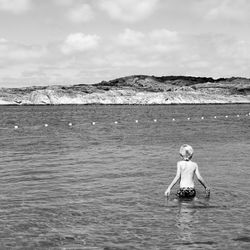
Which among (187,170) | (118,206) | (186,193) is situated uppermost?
(187,170)

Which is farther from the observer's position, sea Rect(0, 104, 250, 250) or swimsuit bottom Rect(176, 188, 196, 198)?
swimsuit bottom Rect(176, 188, 196, 198)

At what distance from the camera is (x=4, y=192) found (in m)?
18.6

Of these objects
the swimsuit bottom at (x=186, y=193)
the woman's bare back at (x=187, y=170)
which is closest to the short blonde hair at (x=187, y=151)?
the woman's bare back at (x=187, y=170)

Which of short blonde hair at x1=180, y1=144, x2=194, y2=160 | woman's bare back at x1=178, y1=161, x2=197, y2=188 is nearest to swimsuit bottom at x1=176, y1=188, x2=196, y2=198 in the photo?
woman's bare back at x1=178, y1=161, x2=197, y2=188

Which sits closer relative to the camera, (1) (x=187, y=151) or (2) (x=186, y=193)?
(1) (x=187, y=151)

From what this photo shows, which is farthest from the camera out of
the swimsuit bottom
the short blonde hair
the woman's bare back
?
the swimsuit bottom

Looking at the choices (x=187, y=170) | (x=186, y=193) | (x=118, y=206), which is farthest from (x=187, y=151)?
(x=118, y=206)

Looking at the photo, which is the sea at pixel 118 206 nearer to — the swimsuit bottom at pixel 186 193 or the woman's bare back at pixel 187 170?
the swimsuit bottom at pixel 186 193

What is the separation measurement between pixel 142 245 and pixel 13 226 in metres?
4.10

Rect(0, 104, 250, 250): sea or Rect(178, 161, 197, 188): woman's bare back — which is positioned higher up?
Rect(178, 161, 197, 188): woman's bare back

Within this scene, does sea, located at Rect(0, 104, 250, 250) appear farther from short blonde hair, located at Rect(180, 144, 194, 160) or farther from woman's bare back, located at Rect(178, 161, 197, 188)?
short blonde hair, located at Rect(180, 144, 194, 160)

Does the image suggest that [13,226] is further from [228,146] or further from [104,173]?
[228,146]

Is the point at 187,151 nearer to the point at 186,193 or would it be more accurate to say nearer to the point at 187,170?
the point at 187,170

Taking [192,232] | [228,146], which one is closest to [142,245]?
[192,232]
